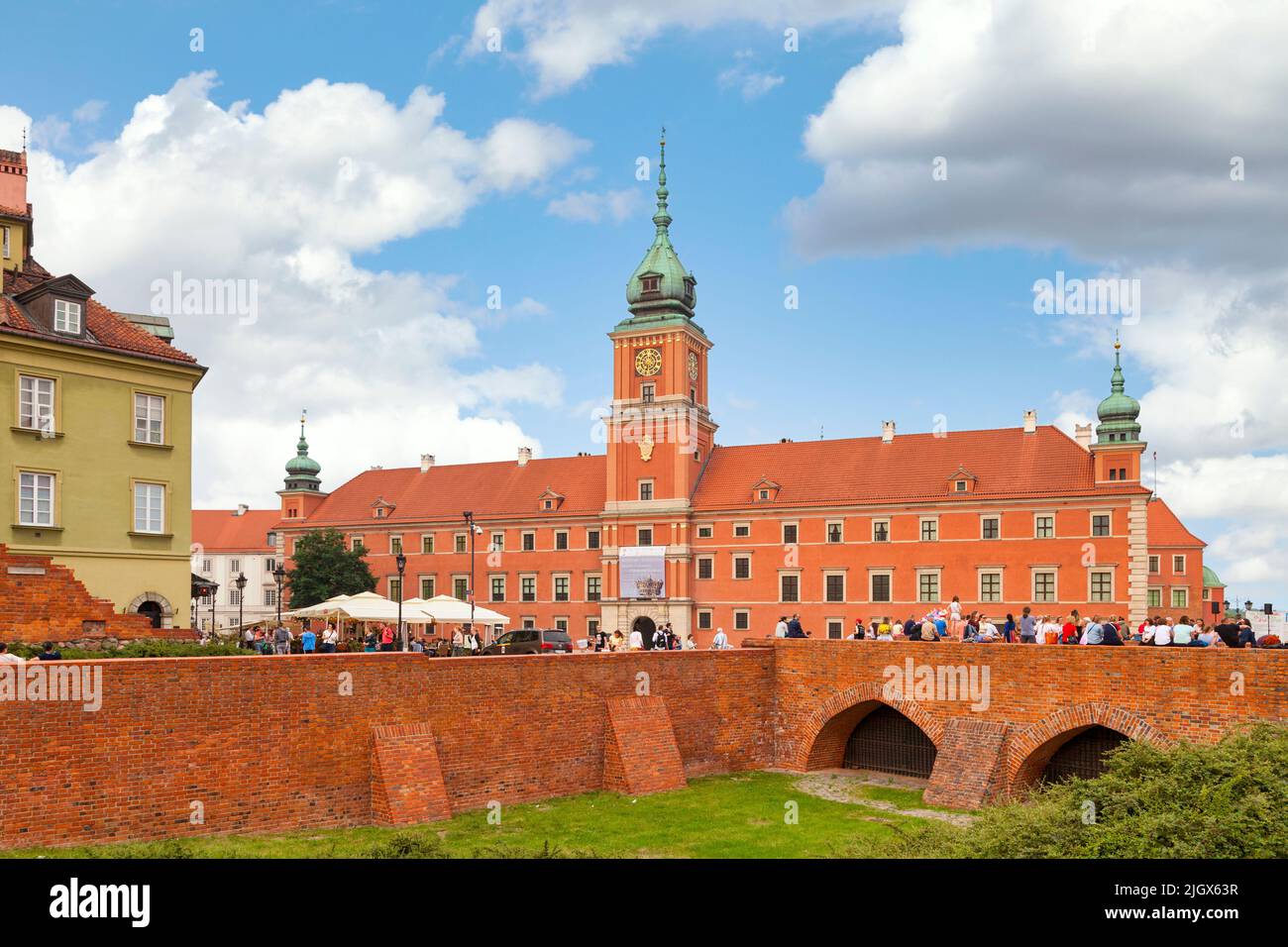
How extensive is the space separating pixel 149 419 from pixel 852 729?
63.8 feet

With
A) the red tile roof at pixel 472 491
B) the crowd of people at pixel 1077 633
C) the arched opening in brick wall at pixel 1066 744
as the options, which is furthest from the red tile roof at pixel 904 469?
the arched opening in brick wall at pixel 1066 744

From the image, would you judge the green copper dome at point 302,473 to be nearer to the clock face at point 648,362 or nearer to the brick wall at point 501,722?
the clock face at point 648,362

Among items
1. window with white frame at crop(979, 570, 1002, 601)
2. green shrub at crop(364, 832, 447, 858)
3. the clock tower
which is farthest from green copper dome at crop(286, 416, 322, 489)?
green shrub at crop(364, 832, 447, 858)

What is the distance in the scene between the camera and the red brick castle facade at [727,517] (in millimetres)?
50281

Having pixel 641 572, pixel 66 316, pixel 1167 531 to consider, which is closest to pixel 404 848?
pixel 66 316

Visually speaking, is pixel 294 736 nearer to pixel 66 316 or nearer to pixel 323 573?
pixel 66 316

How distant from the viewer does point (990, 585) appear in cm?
5122

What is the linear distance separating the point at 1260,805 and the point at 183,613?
78.9ft

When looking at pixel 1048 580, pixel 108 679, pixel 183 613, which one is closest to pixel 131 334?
pixel 183 613

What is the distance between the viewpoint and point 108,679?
16.1 metres

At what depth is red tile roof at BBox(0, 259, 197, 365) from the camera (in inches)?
979

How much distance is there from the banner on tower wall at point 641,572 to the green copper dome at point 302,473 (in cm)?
2461

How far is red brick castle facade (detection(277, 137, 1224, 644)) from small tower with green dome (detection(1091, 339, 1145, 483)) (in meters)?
0.09
